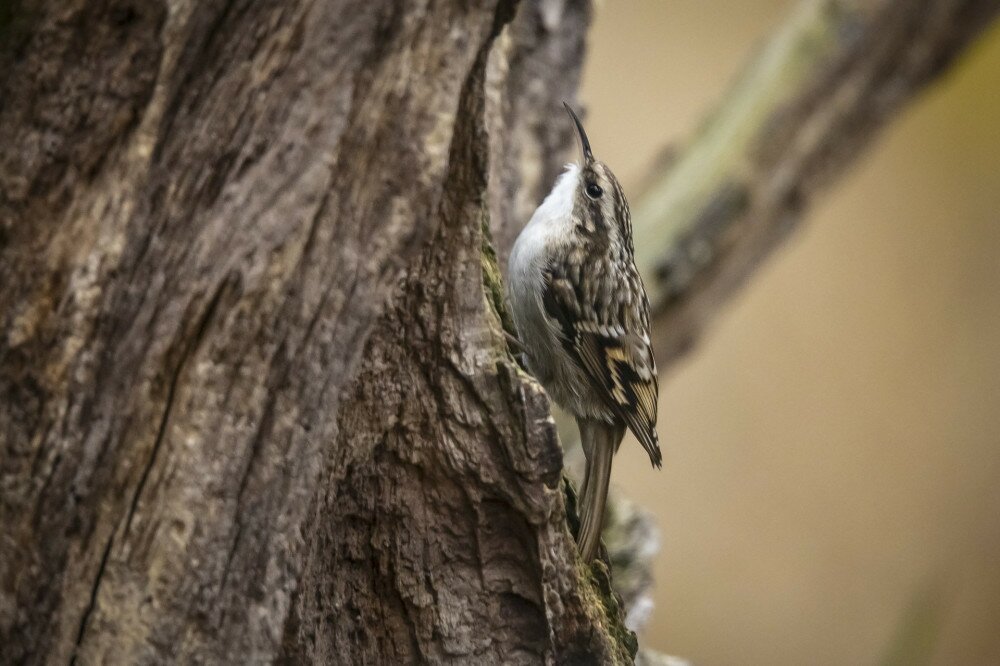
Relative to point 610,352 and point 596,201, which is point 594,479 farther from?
point 596,201

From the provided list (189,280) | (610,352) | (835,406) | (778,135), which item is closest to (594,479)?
(610,352)

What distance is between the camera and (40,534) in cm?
144

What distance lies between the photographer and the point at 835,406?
4762 mm

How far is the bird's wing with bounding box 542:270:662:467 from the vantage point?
7.30 feet

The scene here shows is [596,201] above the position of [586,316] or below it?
above

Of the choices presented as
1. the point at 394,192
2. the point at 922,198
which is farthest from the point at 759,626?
the point at 394,192

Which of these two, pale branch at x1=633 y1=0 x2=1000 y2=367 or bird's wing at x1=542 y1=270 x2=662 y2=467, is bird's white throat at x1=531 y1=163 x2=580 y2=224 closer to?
bird's wing at x1=542 y1=270 x2=662 y2=467

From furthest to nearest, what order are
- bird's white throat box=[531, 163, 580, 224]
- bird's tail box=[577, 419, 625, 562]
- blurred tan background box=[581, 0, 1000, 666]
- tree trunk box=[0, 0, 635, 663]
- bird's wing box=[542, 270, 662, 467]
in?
blurred tan background box=[581, 0, 1000, 666] → bird's white throat box=[531, 163, 580, 224] → bird's wing box=[542, 270, 662, 467] → bird's tail box=[577, 419, 625, 562] → tree trunk box=[0, 0, 635, 663]

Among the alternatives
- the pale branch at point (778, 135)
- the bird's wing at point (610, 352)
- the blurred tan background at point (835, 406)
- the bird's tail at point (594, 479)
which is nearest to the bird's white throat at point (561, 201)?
the bird's wing at point (610, 352)

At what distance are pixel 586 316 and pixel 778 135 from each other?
48.3 inches

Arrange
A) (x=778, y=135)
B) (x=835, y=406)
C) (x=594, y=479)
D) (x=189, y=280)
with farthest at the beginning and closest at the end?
(x=835, y=406)
(x=778, y=135)
(x=594, y=479)
(x=189, y=280)

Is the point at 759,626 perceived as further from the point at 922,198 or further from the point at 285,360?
the point at 285,360

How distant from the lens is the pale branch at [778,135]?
318 centimetres

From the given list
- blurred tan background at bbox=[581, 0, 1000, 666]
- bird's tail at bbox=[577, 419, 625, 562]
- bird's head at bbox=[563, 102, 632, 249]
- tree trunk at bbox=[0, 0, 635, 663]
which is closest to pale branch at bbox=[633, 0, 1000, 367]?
bird's head at bbox=[563, 102, 632, 249]
